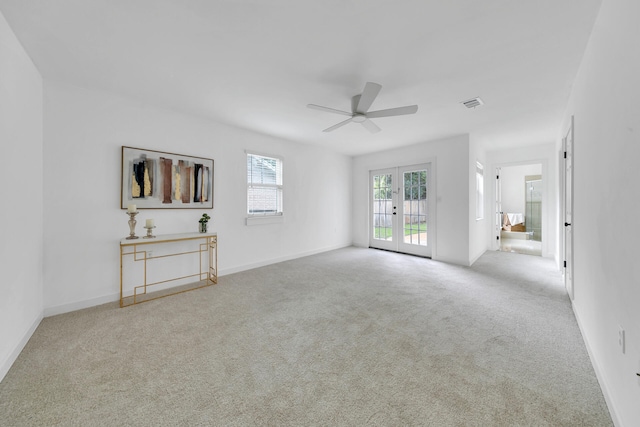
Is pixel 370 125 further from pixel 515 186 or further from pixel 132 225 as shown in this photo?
pixel 515 186

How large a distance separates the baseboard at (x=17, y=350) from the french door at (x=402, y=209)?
5.70m

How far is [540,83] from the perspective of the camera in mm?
2727

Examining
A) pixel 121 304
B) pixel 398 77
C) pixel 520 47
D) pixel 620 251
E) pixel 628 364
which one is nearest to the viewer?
pixel 628 364

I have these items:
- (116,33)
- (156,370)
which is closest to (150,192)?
(116,33)

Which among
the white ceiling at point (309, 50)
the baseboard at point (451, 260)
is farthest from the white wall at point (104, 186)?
the baseboard at point (451, 260)

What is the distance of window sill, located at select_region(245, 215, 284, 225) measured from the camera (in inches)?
175

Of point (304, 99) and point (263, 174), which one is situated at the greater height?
point (304, 99)

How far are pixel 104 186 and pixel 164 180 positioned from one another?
→ 63 centimetres

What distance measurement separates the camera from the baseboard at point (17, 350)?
1719 millimetres

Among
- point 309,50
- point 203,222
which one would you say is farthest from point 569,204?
point 203,222

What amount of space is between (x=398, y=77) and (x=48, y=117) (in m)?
3.70

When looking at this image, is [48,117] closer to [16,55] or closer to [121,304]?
[16,55]

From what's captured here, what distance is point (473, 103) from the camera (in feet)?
10.5

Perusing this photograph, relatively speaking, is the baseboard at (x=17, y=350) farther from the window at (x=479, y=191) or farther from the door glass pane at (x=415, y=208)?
the window at (x=479, y=191)
